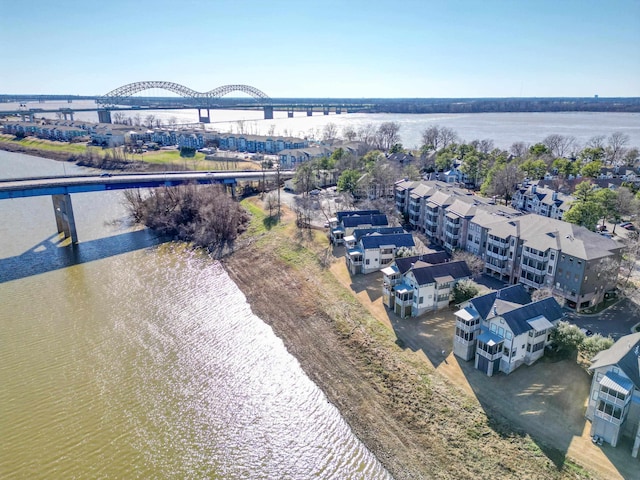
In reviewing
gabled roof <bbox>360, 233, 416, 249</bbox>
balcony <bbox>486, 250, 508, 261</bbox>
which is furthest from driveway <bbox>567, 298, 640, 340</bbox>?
gabled roof <bbox>360, 233, 416, 249</bbox>

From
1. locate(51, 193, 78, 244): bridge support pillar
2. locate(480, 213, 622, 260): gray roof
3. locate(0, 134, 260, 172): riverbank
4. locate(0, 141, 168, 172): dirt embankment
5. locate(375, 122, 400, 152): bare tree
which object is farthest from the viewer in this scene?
locate(375, 122, 400, 152): bare tree

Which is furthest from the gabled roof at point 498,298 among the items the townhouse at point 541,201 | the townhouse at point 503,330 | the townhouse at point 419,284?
the townhouse at point 541,201

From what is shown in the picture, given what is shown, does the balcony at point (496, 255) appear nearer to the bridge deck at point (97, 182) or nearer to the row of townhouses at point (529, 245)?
the row of townhouses at point (529, 245)

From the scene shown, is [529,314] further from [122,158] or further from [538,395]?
[122,158]

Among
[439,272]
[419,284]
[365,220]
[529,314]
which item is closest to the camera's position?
[529,314]

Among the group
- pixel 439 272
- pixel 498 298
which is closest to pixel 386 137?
pixel 439 272

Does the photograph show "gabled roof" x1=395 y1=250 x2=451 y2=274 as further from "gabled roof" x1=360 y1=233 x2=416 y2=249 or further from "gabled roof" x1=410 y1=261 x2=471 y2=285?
"gabled roof" x1=360 y1=233 x2=416 y2=249
